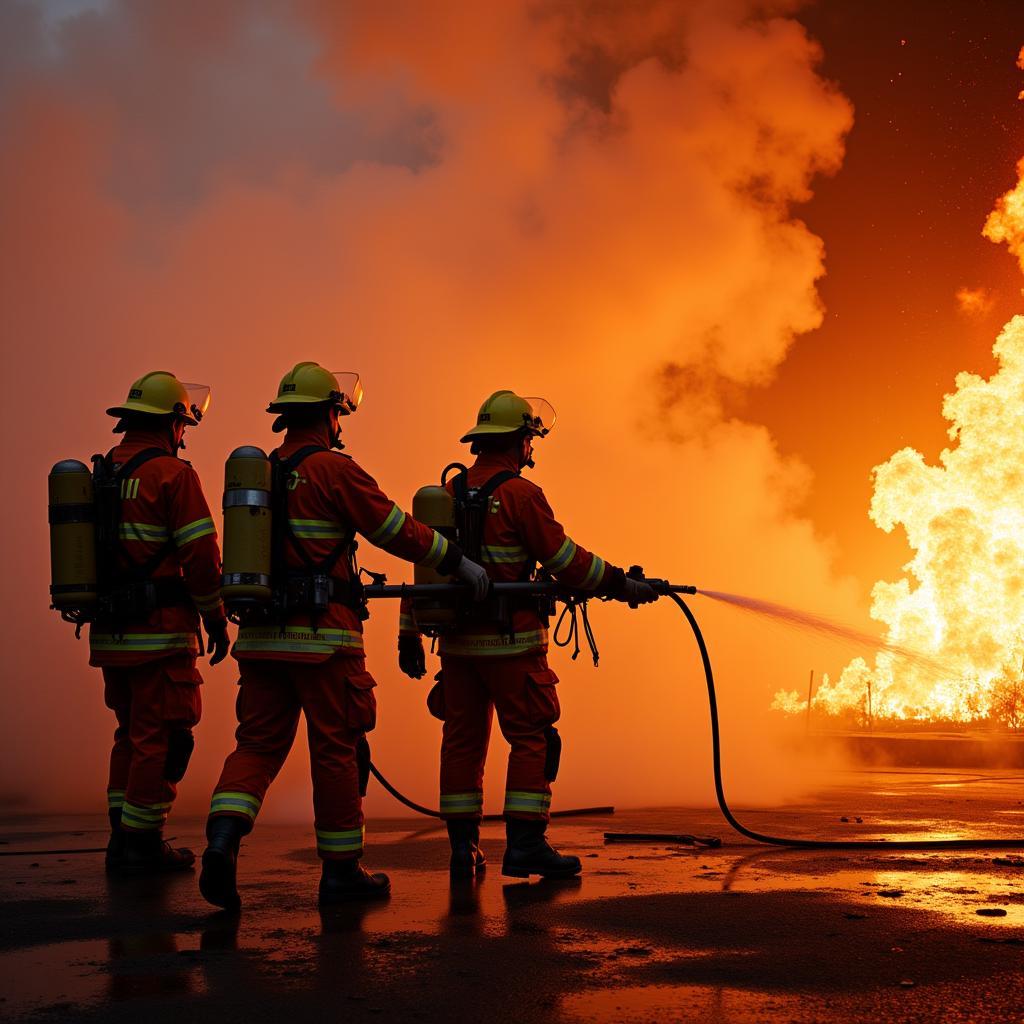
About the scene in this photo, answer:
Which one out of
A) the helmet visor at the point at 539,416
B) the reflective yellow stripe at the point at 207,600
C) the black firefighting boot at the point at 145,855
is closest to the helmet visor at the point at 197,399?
the reflective yellow stripe at the point at 207,600

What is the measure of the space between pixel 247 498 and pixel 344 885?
4.73 ft

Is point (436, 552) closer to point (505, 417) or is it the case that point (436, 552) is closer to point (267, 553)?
point (267, 553)

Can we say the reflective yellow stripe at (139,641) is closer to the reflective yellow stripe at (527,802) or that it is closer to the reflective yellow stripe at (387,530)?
the reflective yellow stripe at (387,530)

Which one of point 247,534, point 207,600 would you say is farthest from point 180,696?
point 247,534

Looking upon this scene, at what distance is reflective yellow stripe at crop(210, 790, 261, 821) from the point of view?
4570mm

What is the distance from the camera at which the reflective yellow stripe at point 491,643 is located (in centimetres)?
535

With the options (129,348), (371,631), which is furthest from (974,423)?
(129,348)

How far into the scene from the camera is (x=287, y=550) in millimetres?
4879

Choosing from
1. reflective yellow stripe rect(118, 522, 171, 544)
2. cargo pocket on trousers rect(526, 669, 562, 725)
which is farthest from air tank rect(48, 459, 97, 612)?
cargo pocket on trousers rect(526, 669, 562, 725)

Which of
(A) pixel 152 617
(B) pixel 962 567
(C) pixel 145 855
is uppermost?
(B) pixel 962 567

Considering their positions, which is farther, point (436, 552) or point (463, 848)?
point (463, 848)

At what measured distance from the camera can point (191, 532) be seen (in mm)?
5586

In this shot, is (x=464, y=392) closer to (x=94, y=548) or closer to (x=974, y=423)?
(x=94, y=548)

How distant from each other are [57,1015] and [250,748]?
1.82m
